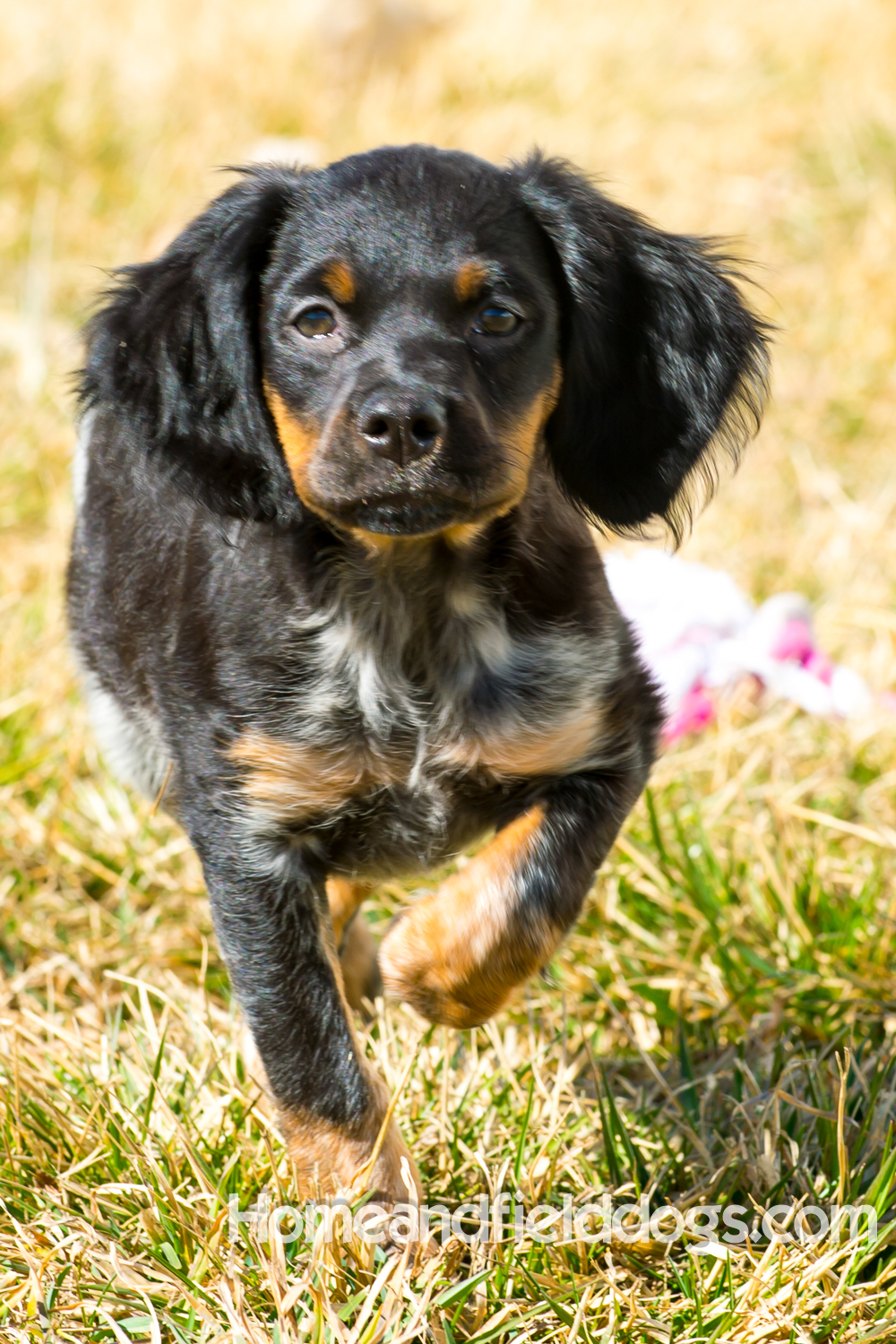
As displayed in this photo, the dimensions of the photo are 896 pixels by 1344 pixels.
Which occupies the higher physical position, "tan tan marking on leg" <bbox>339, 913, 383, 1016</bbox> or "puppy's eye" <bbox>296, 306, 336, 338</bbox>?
"puppy's eye" <bbox>296, 306, 336, 338</bbox>

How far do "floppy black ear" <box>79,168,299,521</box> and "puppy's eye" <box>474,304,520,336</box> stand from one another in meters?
0.38

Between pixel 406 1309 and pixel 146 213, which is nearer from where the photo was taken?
pixel 406 1309

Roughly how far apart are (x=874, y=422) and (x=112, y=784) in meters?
3.63

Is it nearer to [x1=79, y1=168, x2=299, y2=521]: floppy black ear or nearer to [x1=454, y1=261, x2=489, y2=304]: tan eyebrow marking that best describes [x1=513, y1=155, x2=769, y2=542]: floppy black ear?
[x1=454, y1=261, x2=489, y2=304]: tan eyebrow marking

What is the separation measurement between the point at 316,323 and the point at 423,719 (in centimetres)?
65

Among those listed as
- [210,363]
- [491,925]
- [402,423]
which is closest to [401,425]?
[402,423]

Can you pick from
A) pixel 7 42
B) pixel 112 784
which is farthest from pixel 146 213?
pixel 112 784

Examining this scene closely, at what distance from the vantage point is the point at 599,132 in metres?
8.73

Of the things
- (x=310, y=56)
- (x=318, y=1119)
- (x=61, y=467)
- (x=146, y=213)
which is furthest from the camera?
(x=310, y=56)

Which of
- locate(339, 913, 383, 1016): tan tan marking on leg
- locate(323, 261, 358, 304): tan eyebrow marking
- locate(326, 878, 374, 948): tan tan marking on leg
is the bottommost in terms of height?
locate(339, 913, 383, 1016): tan tan marking on leg

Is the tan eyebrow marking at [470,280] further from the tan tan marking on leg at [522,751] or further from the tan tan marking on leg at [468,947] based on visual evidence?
the tan tan marking on leg at [468,947]

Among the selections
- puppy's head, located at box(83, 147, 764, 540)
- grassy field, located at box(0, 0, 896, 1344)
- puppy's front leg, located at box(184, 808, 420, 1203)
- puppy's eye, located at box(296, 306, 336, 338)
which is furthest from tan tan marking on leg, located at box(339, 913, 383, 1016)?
puppy's eye, located at box(296, 306, 336, 338)

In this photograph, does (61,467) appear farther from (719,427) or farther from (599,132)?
(599,132)

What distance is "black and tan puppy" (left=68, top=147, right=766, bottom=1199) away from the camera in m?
2.41
